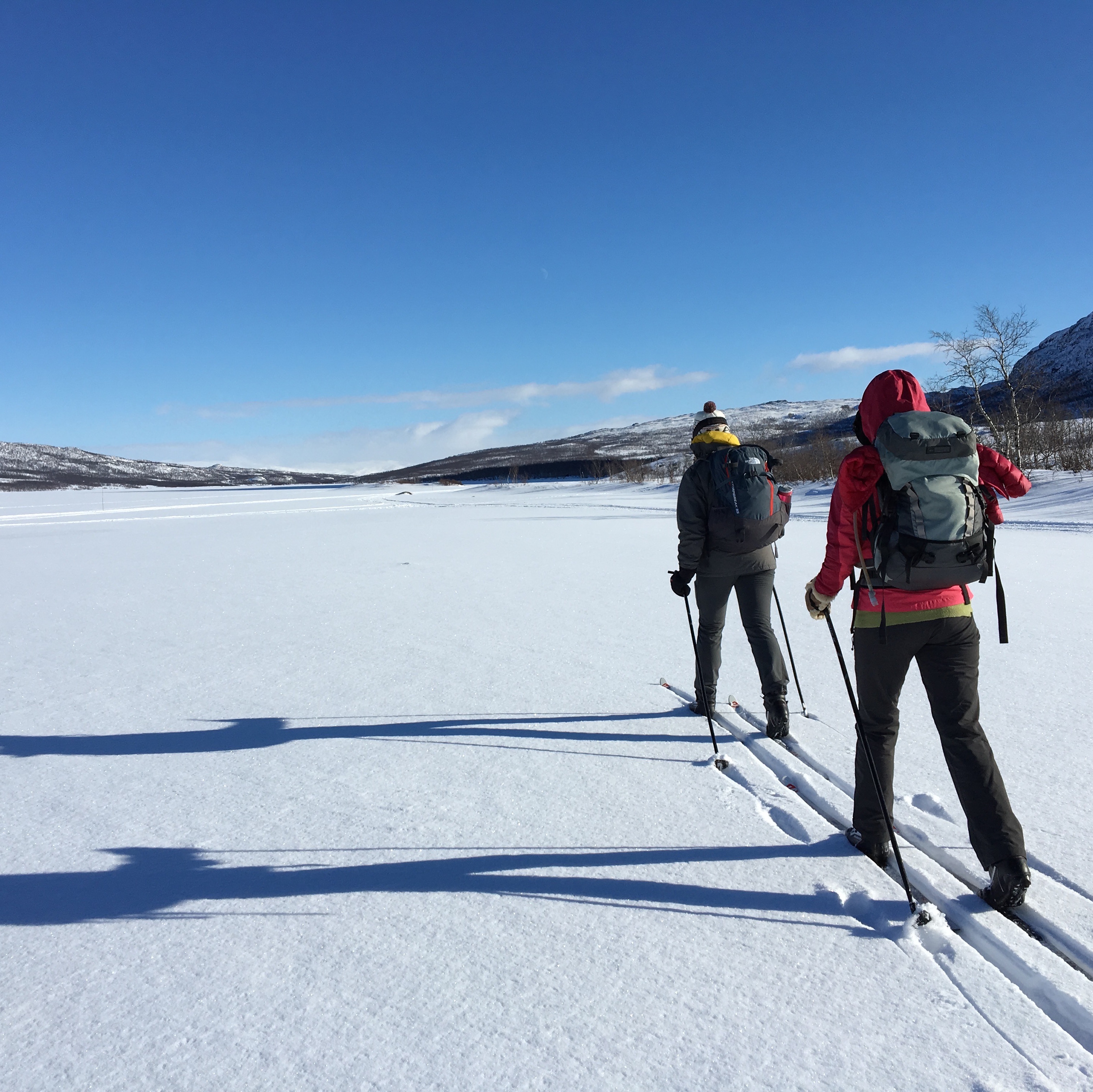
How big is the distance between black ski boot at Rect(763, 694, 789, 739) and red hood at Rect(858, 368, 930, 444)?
1.78 m

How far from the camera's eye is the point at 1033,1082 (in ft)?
5.00

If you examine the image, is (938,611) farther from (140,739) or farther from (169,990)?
(140,739)

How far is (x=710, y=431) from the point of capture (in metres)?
3.65

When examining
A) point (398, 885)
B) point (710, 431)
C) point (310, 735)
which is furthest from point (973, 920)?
point (310, 735)

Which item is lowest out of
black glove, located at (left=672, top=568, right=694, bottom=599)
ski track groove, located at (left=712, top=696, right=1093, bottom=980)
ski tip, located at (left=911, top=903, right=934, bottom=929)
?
ski track groove, located at (left=712, top=696, right=1093, bottom=980)

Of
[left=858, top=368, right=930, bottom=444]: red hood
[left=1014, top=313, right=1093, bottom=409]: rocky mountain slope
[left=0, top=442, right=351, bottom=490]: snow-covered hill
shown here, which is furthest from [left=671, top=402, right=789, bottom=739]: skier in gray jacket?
[left=0, top=442, right=351, bottom=490]: snow-covered hill

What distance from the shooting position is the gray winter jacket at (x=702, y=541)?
354 cm

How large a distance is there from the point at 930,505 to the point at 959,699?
2.07ft

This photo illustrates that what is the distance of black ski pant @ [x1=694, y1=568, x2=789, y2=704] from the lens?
3641mm

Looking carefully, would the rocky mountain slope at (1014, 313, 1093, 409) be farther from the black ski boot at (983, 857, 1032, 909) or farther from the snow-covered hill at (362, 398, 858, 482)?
the black ski boot at (983, 857, 1032, 909)

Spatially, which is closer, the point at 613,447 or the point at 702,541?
the point at 702,541

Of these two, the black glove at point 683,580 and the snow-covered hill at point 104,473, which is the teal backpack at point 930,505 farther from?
the snow-covered hill at point 104,473

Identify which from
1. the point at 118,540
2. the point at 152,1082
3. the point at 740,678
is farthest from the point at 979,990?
the point at 118,540

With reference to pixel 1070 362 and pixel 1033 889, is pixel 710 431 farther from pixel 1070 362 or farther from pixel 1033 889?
pixel 1070 362
